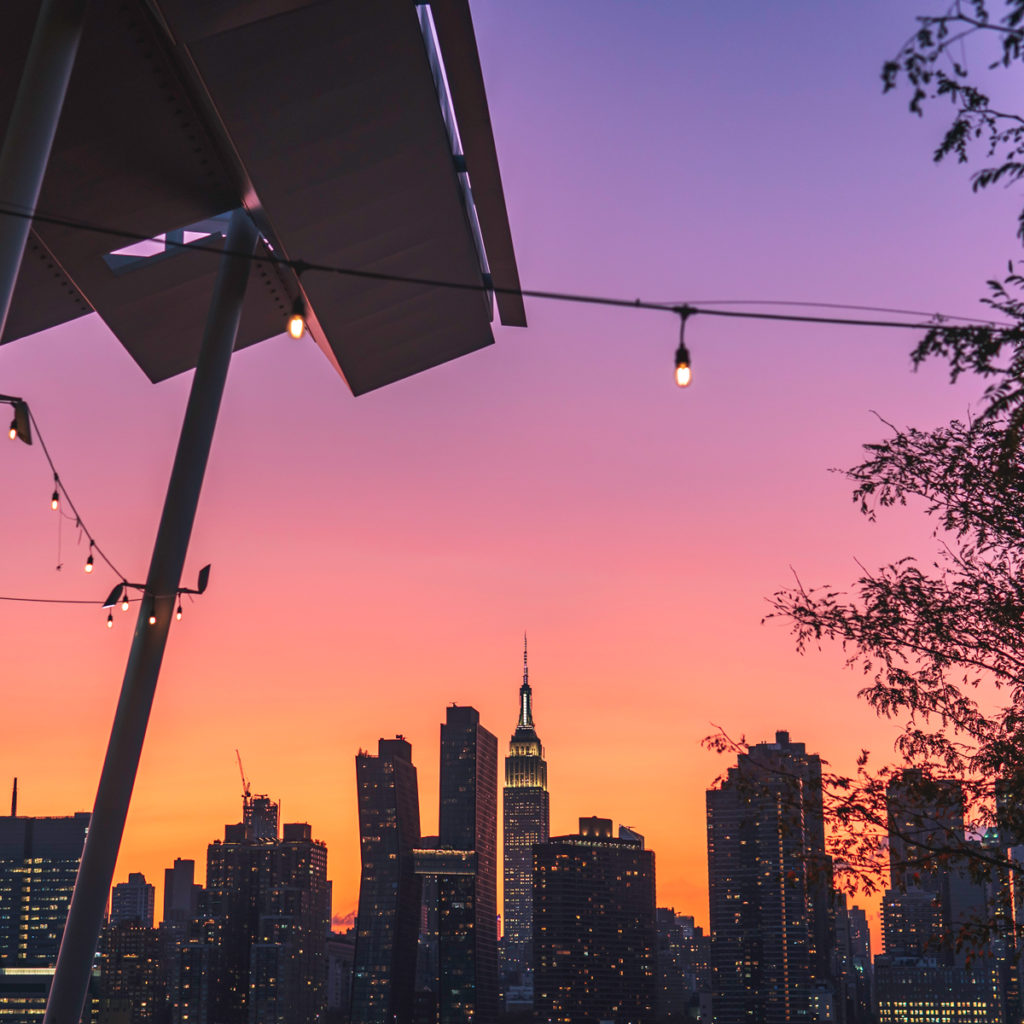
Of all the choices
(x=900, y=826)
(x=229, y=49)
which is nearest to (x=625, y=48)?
(x=229, y=49)

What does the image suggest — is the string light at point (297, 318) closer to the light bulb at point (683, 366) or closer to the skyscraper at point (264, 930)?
the light bulb at point (683, 366)

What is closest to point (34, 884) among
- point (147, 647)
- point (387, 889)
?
point (387, 889)

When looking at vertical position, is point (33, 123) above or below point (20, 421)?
above

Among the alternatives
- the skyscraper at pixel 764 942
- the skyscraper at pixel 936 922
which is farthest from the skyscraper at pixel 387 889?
the skyscraper at pixel 936 922

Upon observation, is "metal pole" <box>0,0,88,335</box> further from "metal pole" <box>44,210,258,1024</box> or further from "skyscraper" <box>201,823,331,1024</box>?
"skyscraper" <box>201,823,331,1024</box>

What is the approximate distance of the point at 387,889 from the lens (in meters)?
183

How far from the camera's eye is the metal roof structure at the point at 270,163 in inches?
364

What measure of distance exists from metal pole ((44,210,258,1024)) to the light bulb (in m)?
5.77

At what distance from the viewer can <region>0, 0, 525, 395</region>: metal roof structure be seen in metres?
9.26

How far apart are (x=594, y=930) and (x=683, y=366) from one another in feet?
595

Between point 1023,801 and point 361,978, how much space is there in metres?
173

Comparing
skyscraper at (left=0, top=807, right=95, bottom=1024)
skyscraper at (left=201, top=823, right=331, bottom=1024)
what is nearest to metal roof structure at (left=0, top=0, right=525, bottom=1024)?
skyscraper at (left=201, top=823, right=331, bottom=1024)

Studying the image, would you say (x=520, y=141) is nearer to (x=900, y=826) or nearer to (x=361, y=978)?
(x=900, y=826)

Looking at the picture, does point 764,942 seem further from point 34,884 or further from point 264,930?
point 34,884
